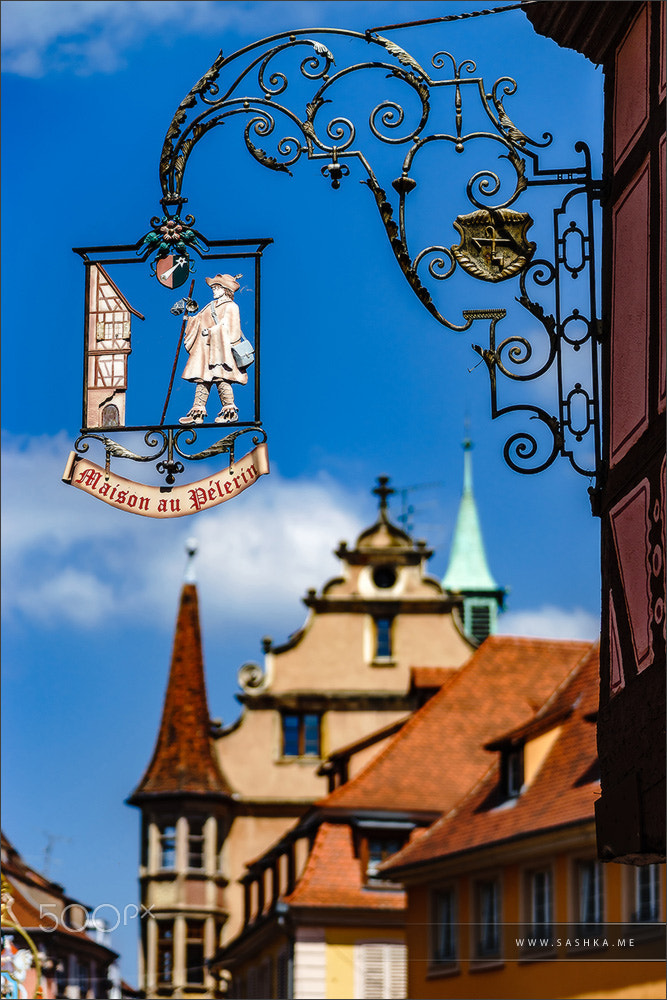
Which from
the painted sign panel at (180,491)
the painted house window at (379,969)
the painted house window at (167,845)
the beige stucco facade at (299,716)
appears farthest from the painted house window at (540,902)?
the painted sign panel at (180,491)

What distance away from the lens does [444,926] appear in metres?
22.8

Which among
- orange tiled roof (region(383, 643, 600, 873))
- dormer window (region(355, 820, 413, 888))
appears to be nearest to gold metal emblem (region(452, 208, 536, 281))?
orange tiled roof (region(383, 643, 600, 873))

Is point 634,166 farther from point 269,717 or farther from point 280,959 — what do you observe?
point 269,717

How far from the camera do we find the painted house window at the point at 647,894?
62.1 ft

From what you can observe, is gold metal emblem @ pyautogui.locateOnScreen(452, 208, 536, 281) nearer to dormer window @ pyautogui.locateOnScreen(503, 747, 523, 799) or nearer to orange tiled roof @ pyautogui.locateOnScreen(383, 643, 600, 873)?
orange tiled roof @ pyautogui.locateOnScreen(383, 643, 600, 873)

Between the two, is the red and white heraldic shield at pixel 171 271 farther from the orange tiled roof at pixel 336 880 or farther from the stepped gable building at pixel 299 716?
the stepped gable building at pixel 299 716

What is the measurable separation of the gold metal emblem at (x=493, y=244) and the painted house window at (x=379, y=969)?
19.3 m

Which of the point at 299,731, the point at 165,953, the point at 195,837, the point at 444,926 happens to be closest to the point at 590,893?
the point at 444,926

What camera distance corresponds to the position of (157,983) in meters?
31.2

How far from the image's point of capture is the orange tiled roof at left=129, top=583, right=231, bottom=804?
33062mm

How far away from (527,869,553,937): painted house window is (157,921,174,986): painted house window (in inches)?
469

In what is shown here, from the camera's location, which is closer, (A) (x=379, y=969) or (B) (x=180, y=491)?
(B) (x=180, y=491)

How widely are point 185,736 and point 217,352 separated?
87.9ft

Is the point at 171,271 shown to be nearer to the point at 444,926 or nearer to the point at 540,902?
the point at 540,902
